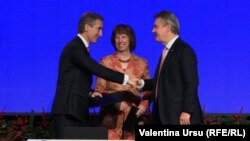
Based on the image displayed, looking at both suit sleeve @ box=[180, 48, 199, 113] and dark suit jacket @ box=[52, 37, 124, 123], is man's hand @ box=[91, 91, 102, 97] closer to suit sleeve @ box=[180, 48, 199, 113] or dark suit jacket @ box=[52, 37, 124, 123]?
dark suit jacket @ box=[52, 37, 124, 123]

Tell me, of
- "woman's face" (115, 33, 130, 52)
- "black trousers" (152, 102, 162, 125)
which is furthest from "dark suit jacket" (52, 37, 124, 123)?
"black trousers" (152, 102, 162, 125)

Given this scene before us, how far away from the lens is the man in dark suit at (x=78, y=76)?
12.6 feet

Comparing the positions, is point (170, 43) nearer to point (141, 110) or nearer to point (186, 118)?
point (186, 118)

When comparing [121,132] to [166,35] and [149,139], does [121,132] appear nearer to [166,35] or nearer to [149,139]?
[166,35]

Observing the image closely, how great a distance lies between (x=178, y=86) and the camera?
3549mm

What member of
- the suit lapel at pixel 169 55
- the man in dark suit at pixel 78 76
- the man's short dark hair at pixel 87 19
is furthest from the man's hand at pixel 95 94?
the suit lapel at pixel 169 55

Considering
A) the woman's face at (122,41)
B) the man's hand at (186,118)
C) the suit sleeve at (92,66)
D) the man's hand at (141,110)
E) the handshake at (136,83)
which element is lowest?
the man's hand at (186,118)

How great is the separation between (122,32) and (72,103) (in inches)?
27.3

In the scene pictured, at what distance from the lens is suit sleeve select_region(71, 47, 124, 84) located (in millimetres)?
3852

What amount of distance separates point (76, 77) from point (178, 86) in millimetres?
797

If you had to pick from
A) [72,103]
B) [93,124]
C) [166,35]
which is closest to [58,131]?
[72,103]

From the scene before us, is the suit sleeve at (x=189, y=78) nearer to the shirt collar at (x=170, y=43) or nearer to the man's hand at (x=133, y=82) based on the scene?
the shirt collar at (x=170, y=43)

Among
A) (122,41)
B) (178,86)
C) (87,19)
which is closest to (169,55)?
(178,86)

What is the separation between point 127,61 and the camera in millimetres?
4160
